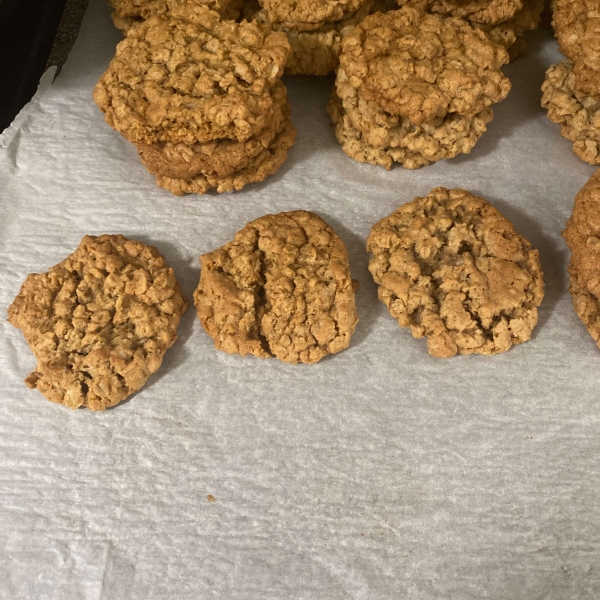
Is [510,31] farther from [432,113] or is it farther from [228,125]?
[228,125]

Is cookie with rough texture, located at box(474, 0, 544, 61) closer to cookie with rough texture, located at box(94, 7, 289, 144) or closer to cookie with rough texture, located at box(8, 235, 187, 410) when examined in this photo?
cookie with rough texture, located at box(94, 7, 289, 144)

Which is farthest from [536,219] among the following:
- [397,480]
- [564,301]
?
[397,480]

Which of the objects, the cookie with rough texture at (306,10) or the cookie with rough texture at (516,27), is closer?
the cookie with rough texture at (306,10)

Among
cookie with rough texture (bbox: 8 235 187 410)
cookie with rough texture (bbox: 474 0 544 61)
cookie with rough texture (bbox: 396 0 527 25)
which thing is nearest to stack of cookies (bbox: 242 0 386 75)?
cookie with rough texture (bbox: 396 0 527 25)

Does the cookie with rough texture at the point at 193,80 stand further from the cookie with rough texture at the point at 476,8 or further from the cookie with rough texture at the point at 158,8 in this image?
the cookie with rough texture at the point at 476,8

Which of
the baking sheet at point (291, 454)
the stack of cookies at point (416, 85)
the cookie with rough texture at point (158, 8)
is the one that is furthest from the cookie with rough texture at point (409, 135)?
the cookie with rough texture at point (158, 8)

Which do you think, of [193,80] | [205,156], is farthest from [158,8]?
[205,156]
